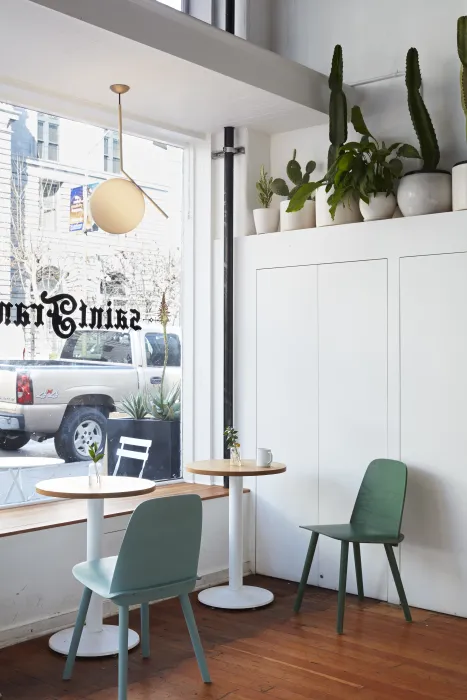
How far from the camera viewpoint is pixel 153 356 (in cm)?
552

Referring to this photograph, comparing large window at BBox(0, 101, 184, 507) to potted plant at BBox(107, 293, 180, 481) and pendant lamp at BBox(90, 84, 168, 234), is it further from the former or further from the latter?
pendant lamp at BBox(90, 84, 168, 234)

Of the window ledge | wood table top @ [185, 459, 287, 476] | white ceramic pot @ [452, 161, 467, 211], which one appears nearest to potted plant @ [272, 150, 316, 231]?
white ceramic pot @ [452, 161, 467, 211]

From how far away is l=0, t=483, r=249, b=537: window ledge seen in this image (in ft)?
13.8

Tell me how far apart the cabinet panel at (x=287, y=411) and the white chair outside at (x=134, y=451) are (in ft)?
2.41

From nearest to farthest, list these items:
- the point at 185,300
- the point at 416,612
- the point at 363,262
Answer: the point at 416,612 → the point at 363,262 → the point at 185,300

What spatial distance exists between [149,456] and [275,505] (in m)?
0.87

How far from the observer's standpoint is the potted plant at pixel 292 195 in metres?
5.24

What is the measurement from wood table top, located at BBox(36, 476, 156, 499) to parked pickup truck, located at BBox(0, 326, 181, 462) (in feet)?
2.61

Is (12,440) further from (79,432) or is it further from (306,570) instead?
(306,570)

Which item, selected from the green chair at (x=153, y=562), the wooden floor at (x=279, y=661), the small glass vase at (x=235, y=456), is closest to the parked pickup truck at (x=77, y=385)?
the small glass vase at (x=235, y=456)

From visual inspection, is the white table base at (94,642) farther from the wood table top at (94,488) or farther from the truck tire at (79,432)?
the truck tire at (79,432)

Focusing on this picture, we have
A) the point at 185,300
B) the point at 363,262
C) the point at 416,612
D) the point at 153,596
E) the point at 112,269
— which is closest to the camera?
the point at 153,596

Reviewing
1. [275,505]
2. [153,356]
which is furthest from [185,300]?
[275,505]

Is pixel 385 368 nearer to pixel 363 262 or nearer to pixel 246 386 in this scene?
pixel 363 262
